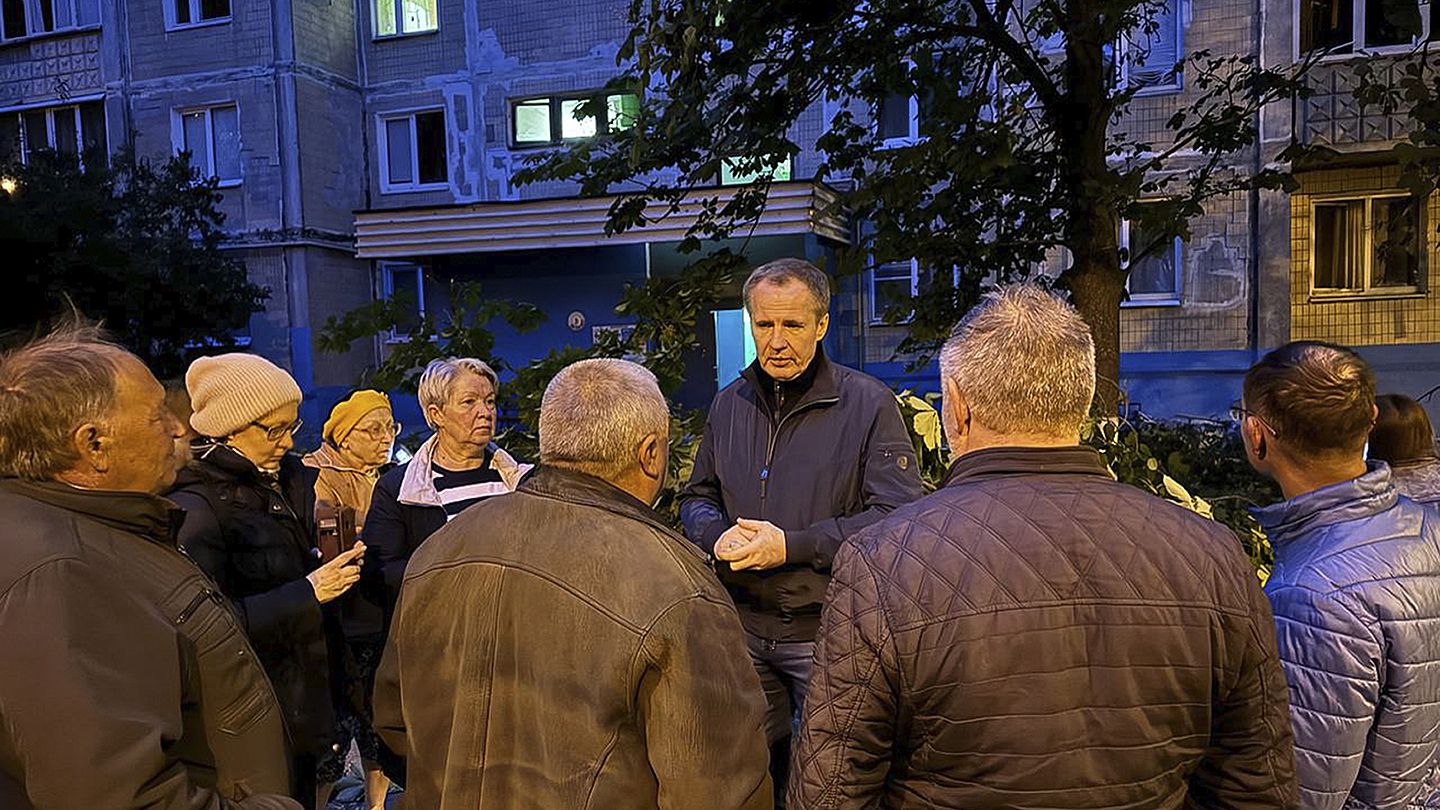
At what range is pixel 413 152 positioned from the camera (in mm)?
17875

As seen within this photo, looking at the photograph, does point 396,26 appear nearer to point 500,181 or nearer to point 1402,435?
point 500,181

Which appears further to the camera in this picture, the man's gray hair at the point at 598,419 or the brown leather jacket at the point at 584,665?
the man's gray hair at the point at 598,419

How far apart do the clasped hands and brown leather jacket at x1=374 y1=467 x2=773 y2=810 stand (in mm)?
807

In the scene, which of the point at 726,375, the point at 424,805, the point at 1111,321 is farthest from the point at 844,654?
the point at 726,375

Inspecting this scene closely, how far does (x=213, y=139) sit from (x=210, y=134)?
0.32 feet

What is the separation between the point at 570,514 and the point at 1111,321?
17.8 feet

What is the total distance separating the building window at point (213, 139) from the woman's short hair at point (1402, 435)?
18484 millimetres

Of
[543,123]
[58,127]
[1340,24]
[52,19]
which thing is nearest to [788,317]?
[1340,24]

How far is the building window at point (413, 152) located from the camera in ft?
57.9

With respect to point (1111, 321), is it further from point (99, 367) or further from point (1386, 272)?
point (1386, 272)

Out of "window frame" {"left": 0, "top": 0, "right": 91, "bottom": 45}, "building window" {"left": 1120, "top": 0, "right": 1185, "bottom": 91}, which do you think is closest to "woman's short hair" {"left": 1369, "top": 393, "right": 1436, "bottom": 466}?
"building window" {"left": 1120, "top": 0, "right": 1185, "bottom": 91}

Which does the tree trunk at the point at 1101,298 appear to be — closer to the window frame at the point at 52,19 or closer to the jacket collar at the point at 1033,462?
the jacket collar at the point at 1033,462

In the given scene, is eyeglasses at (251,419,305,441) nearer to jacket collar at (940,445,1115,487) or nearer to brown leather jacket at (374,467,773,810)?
brown leather jacket at (374,467,773,810)

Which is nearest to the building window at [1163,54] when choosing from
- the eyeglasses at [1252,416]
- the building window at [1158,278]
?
the building window at [1158,278]
